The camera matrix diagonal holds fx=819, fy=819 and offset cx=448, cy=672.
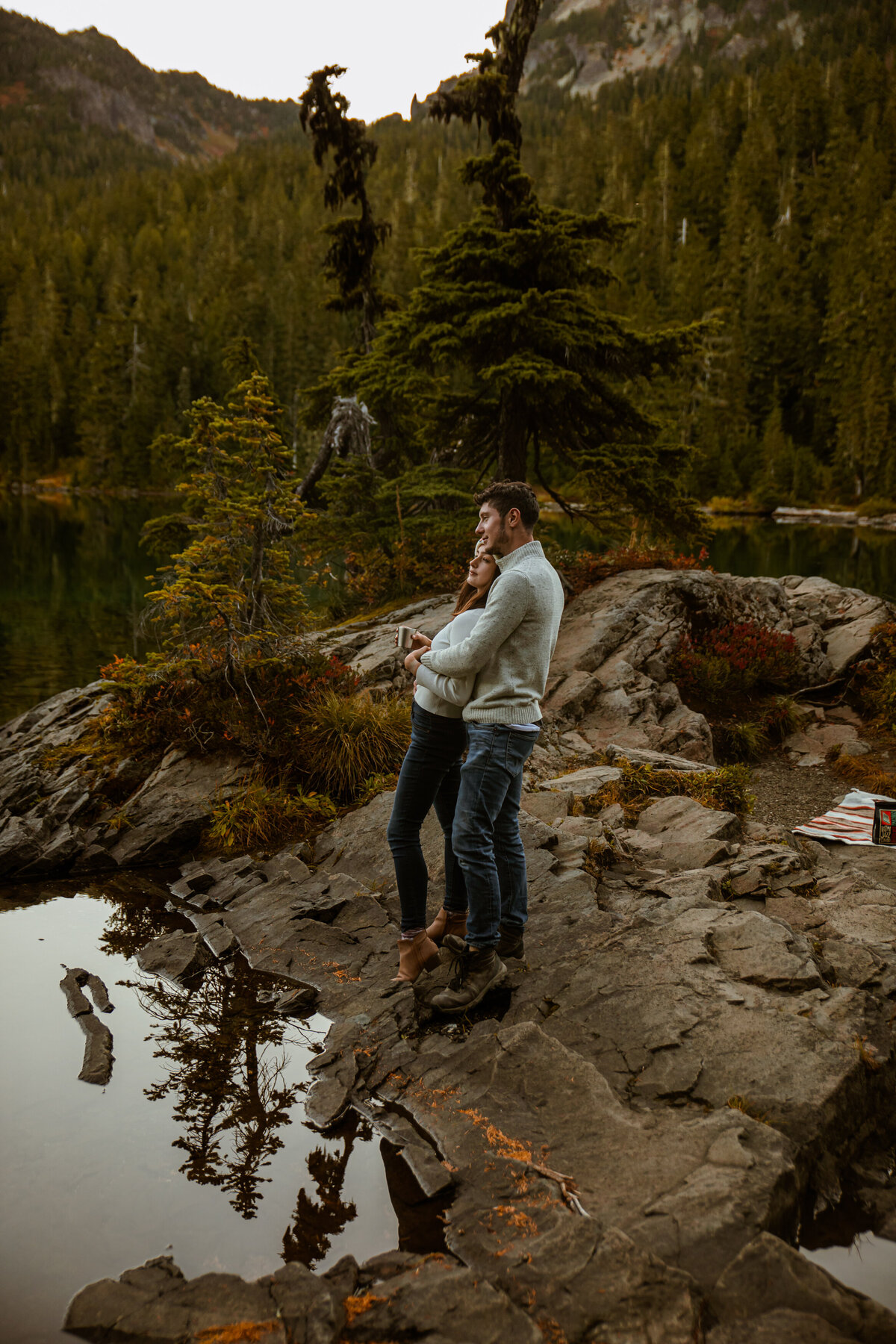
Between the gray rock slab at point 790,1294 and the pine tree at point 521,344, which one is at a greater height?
the pine tree at point 521,344

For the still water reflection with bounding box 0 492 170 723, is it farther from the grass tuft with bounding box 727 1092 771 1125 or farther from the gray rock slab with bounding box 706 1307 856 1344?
the gray rock slab with bounding box 706 1307 856 1344

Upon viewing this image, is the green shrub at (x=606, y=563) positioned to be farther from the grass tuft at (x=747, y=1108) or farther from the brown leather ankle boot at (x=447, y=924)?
the grass tuft at (x=747, y=1108)

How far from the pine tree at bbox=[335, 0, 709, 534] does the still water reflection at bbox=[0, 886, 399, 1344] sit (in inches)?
313

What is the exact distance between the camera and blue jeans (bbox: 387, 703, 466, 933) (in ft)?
13.1

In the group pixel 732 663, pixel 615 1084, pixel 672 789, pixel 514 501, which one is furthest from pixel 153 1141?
pixel 732 663

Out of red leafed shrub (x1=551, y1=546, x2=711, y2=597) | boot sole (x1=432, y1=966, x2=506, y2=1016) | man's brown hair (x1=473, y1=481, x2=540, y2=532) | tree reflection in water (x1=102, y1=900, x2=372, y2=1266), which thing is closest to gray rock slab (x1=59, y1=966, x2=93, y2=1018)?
tree reflection in water (x1=102, y1=900, x2=372, y2=1266)

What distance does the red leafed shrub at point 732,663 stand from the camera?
9.46 m

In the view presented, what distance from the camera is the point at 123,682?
Result: 25.6ft

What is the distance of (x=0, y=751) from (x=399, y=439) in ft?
28.4

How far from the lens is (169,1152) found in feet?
11.0

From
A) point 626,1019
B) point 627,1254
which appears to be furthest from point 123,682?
point 627,1254

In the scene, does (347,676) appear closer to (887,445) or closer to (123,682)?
(123,682)

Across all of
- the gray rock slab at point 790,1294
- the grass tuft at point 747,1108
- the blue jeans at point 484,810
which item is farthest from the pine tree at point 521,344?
the gray rock slab at point 790,1294

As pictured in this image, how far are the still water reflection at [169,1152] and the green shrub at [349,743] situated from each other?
2391 millimetres
